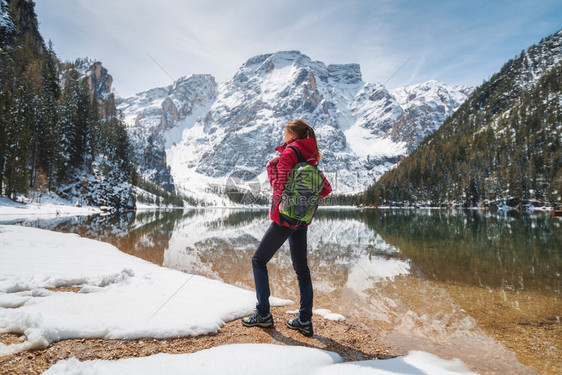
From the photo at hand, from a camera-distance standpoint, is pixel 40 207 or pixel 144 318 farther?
pixel 40 207

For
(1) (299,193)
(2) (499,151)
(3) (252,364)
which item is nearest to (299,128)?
(1) (299,193)

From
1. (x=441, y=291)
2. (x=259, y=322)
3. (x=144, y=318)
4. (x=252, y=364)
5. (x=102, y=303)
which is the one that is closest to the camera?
(x=252, y=364)

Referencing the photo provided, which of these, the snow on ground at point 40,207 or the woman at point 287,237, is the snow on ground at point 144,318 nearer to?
the woman at point 287,237

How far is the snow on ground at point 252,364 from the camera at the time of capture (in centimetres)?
243

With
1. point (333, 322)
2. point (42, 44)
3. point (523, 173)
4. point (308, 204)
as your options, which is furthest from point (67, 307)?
point (523, 173)

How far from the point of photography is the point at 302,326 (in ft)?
12.9

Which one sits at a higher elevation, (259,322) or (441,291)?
(259,322)

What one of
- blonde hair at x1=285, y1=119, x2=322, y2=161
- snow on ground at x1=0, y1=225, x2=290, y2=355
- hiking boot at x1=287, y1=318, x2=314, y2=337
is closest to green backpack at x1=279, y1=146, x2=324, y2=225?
blonde hair at x1=285, y1=119, x2=322, y2=161

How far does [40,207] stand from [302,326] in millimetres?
48980

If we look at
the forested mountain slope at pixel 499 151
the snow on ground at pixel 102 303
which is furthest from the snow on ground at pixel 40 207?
the forested mountain slope at pixel 499 151

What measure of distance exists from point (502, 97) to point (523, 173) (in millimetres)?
97205

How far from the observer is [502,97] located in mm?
154750

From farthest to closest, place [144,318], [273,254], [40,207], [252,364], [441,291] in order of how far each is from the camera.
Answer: [40,207] < [441,291] < [273,254] < [144,318] < [252,364]

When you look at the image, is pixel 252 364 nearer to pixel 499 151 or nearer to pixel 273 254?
pixel 273 254
